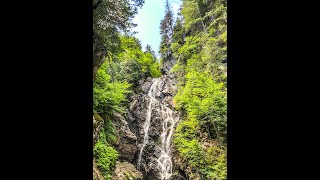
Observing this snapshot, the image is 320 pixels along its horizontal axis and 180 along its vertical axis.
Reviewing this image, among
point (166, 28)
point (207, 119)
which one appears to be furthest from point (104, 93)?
point (166, 28)

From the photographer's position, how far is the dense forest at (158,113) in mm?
9586

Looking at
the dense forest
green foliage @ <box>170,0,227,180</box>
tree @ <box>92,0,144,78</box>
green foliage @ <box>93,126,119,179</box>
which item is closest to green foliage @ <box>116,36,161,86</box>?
the dense forest

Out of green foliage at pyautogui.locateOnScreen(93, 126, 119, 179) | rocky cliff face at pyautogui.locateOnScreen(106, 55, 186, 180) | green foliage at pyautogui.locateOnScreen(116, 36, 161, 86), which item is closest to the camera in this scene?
green foliage at pyautogui.locateOnScreen(93, 126, 119, 179)

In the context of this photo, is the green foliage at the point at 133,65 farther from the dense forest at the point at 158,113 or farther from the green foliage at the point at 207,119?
the green foliage at the point at 207,119

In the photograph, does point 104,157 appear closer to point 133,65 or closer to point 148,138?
point 148,138

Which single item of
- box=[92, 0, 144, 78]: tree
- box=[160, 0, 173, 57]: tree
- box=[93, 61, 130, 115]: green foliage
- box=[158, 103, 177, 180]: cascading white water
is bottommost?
box=[158, 103, 177, 180]: cascading white water

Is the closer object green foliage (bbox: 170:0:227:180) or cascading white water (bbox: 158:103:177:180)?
green foliage (bbox: 170:0:227:180)

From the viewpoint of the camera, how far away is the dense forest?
31.4 feet

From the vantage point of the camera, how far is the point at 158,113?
20281mm

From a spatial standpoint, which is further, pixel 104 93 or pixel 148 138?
pixel 148 138

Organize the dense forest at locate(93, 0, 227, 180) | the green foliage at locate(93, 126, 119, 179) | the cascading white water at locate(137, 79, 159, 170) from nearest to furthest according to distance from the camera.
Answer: the dense forest at locate(93, 0, 227, 180), the green foliage at locate(93, 126, 119, 179), the cascading white water at locate(137, 79, 159, 170)

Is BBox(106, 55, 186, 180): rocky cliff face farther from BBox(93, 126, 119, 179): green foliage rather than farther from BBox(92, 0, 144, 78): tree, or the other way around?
BBox(92, 0, 144, 78): tree
